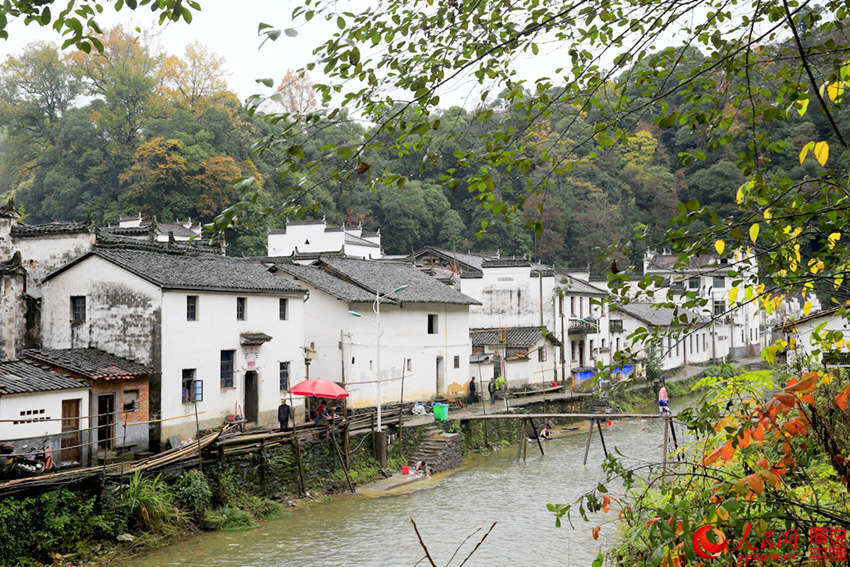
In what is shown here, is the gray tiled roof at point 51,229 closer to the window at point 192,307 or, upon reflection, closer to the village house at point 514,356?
the window at point 192,307

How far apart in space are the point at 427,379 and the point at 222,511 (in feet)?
52.8

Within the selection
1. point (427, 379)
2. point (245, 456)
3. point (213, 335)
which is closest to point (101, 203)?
point (427, 379)

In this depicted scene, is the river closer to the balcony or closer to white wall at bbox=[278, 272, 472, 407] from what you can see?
white wall at bbox=[278, 272, 472, 407]

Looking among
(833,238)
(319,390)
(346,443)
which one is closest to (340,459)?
(346,443)

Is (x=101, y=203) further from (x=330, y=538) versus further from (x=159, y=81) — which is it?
(x=330, y=538)

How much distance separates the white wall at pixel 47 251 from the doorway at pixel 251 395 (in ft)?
21.4

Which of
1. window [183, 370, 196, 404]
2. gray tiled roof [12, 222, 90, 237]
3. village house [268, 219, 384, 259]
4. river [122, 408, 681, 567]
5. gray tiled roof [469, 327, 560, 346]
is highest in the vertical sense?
village house [268, 219, 384, 259]

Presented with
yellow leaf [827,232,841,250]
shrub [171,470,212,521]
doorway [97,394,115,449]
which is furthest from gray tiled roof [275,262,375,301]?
yellow leaf [827,232,841,250]

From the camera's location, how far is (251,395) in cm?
2653

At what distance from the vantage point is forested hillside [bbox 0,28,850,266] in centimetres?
5588

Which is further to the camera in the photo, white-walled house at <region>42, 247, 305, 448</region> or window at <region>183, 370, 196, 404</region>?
window at <region>183, 370, 196, 404</region>

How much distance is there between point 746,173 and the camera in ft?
17.5

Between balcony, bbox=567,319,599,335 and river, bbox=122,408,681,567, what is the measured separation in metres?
17.7

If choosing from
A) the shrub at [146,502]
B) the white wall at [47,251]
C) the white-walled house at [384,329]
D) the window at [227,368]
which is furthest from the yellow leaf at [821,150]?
the white-walled house at [384,329]
